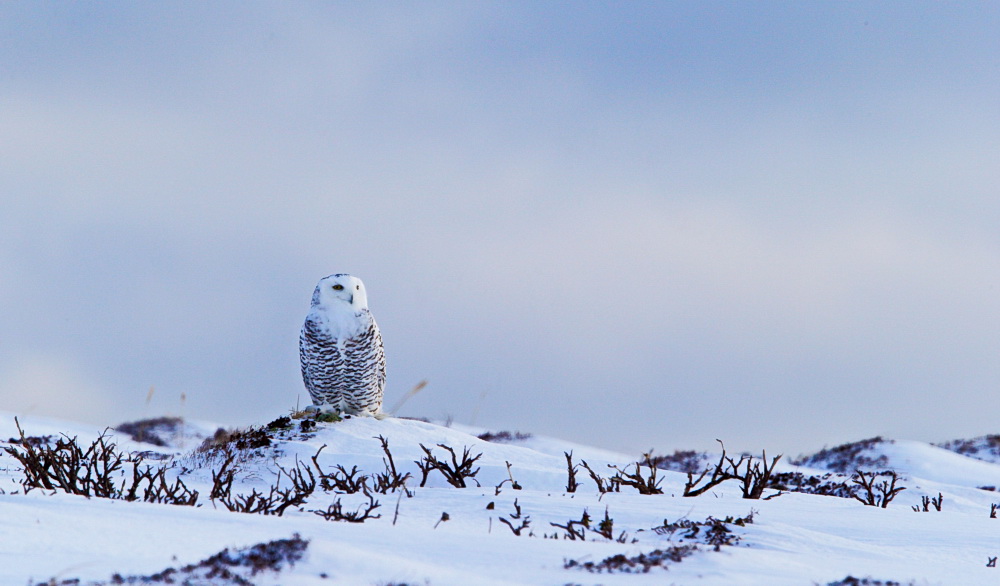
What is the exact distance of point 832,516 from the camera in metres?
5.29

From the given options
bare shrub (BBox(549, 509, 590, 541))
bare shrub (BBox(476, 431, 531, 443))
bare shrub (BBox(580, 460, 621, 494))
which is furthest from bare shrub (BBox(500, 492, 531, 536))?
bare shrub (BBox(476, 431, 531, 443))

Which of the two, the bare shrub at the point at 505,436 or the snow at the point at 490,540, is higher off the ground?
the bare shrub at the point at 505,436

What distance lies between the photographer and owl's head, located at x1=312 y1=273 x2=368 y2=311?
9.22 metres

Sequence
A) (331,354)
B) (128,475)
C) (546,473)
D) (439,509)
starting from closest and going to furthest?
(439,509)
(546,473)
(128,475)
(331,354)

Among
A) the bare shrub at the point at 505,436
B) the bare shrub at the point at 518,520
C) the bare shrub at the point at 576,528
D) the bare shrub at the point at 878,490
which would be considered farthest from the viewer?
the bare shrub at the point at 505,436

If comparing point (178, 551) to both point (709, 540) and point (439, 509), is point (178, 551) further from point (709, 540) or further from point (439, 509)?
point (709, 540)

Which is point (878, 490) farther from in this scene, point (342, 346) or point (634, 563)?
point (634, 563)

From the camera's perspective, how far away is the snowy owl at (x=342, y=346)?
30.1ft

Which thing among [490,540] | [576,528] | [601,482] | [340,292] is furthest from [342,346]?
[490,540]

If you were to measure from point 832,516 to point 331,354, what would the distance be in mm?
5369

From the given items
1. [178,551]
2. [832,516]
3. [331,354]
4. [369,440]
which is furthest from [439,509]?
[331,354]

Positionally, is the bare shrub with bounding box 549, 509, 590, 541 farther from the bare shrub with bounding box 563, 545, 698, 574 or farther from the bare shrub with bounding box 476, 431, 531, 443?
the bare shrub with bounding box 476, 431, 531, 443

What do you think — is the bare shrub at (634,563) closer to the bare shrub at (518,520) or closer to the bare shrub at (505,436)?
the bare shrub at (518,520)

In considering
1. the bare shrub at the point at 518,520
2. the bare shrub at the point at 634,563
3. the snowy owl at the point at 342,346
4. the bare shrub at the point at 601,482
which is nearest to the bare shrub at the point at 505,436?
the snowy owl at the point at 342,346
